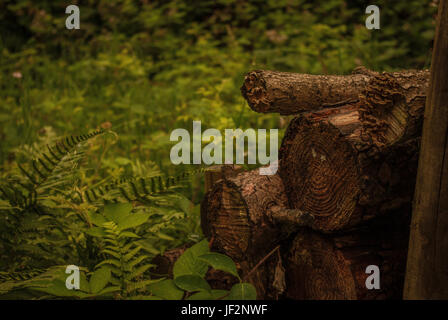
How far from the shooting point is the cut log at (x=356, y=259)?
164cm

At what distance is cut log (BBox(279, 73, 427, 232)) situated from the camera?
1.49 m

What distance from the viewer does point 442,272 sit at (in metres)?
1.42

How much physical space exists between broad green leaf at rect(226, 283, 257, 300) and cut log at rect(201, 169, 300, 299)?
195 millimetres

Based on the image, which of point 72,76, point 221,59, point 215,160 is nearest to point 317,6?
point 221,59

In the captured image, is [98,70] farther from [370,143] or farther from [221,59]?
[370,143]

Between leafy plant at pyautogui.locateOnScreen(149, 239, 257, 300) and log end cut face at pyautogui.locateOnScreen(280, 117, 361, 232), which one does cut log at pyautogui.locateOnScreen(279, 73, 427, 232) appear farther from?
leafy plant at pyautogui.locateOnScreen(149, 239, 257, 300)

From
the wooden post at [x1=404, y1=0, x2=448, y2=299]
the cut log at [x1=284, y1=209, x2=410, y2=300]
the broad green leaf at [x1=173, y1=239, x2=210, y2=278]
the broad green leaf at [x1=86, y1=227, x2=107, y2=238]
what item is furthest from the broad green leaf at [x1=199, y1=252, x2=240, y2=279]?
the wooden post at [x1=404, y1=0, x2=448, y2=299]

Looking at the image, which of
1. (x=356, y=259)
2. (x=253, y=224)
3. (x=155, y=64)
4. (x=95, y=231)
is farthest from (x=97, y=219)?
(x=155, y=64)

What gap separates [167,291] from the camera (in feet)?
5.30

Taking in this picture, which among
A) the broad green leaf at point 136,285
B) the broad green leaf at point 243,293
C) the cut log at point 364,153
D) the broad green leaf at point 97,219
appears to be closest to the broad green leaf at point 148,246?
the broad green leaf at point 97,219

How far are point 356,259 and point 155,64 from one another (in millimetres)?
5178

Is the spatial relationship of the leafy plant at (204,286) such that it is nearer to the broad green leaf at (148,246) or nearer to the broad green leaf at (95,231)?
the broad green leaf at (95,231)

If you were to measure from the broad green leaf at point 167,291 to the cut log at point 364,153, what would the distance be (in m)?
0.58

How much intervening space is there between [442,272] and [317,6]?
604cm
